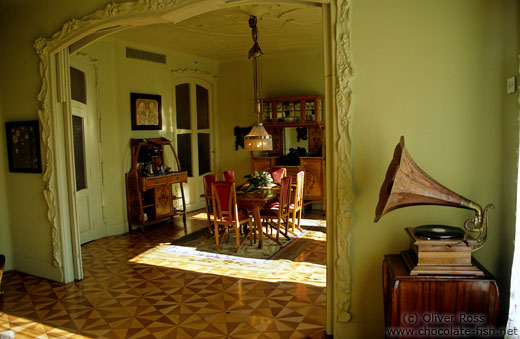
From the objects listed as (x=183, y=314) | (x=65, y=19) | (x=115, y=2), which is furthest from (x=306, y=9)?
(x=183, y=314)

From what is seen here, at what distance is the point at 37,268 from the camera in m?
4.68

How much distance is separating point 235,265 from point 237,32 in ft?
12.7

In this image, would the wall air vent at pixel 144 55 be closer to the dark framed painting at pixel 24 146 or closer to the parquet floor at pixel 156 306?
the dark framed painting at pixel 24 146

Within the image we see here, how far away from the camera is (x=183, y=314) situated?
12.0 ft

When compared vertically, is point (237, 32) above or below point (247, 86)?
above

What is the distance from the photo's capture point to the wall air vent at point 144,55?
6883 mm

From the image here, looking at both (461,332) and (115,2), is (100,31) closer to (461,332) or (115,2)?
(115,2)

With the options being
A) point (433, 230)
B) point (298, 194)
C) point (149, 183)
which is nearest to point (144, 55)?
point (149, 183)

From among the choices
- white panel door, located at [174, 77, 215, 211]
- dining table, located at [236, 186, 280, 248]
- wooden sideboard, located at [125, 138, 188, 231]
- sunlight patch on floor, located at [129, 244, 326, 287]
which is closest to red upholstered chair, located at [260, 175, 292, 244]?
dining table, located at [236, 186, 280, 248]

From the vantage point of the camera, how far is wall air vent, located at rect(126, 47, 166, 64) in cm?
688

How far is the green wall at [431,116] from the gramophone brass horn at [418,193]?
26 cm

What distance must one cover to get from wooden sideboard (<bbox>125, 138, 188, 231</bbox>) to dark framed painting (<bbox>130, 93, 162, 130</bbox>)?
32 centimetres

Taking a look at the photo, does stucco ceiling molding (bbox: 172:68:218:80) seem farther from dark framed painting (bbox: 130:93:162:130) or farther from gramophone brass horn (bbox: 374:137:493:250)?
gramophone brass horn (bbox: 374:137:493:250)

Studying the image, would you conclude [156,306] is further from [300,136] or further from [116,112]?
[300,136]
